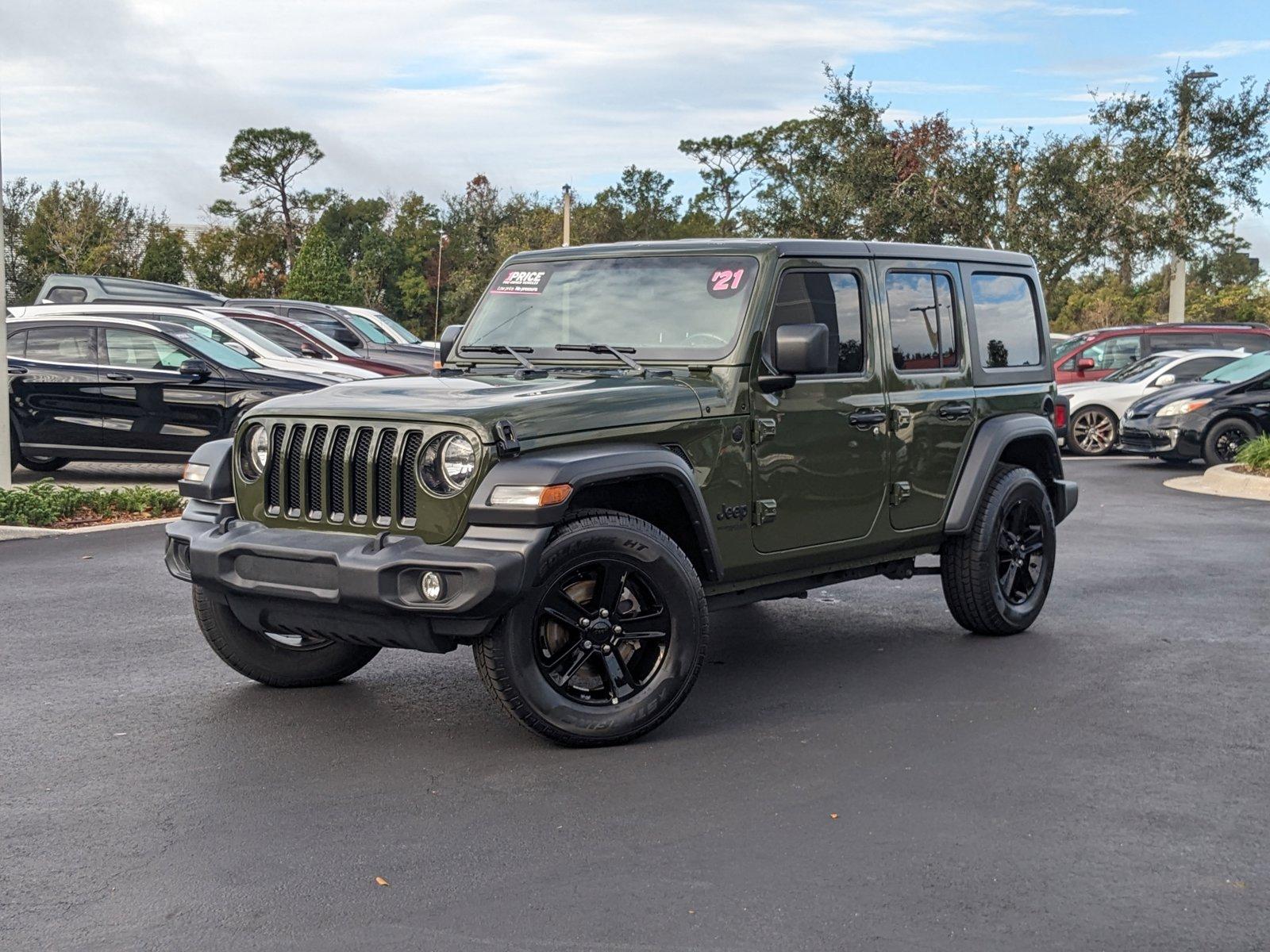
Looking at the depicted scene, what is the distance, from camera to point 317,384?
15.6 meters

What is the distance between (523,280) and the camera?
24.3ft

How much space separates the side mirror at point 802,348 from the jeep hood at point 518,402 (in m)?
0.32

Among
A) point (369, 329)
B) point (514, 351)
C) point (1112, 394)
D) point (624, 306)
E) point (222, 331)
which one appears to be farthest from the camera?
point (369, 329)

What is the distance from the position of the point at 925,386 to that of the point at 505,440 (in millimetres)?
2760

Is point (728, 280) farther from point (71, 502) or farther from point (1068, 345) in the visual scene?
point (1068, 345)

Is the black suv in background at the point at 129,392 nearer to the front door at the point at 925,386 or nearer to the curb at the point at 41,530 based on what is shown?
the curb at the point at 41,530

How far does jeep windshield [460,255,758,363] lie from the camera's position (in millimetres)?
6727

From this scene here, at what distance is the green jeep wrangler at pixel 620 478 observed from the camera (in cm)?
563

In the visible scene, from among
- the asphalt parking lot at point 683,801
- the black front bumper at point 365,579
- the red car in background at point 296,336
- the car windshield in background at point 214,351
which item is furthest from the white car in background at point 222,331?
the black front bumper at point 365,579

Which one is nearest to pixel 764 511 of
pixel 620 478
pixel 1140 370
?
pixel 620 478

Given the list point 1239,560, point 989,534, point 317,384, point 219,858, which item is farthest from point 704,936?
point 317,384

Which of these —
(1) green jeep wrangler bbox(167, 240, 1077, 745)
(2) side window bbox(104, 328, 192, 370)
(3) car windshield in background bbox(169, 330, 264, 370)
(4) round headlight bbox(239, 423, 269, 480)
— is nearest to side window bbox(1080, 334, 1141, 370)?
(3) car windshield in background bbox(169, 330, 264, 370)

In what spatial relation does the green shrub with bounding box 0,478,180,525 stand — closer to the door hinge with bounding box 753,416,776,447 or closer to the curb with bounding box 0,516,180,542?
the curb with bounding box 0,516,180,542

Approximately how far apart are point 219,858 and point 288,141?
8030cm
